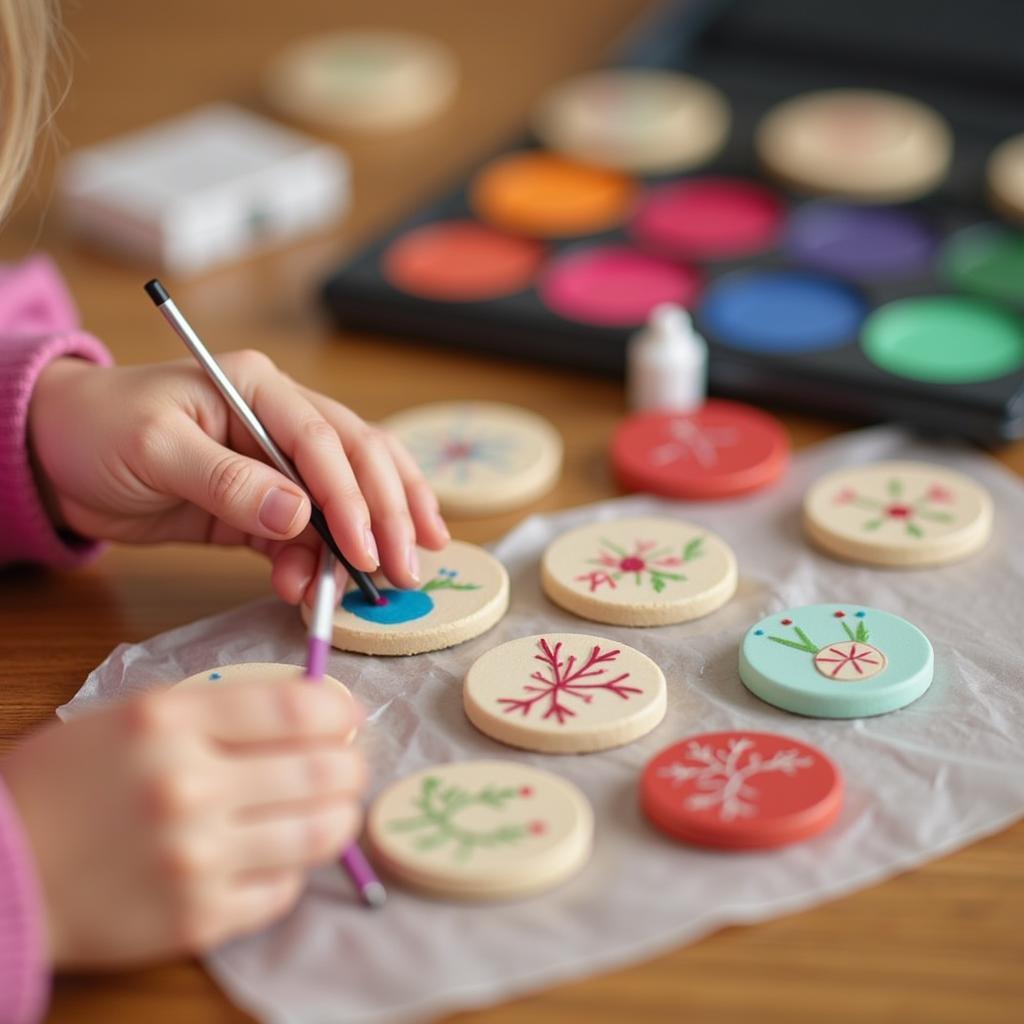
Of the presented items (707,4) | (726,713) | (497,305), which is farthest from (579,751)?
(707,4)

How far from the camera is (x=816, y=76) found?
4.96ft

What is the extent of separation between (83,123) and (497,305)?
67cm

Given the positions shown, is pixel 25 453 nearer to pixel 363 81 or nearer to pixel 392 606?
pixel 392 606

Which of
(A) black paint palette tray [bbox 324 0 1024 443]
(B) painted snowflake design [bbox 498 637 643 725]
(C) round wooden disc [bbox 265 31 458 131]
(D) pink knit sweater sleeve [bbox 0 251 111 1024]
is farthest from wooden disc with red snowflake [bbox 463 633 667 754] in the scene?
(C) round wooden disc [bbox 265 31 458 131]

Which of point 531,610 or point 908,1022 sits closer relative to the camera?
point 908,1022

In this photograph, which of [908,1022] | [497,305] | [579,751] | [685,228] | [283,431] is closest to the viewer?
[908,1022]

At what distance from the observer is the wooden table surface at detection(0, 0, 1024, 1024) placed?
0.61 meters

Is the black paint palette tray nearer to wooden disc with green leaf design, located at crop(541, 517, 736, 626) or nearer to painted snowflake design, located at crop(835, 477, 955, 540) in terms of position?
painted snowflake design, located at crop(835, 477, 955, 540)

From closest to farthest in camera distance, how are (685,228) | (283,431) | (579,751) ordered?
(579,751), (283,431), (685,228)

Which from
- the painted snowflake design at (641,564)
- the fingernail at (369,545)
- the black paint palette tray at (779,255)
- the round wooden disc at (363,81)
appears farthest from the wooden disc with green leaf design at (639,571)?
the round wooden disc at (363,81)

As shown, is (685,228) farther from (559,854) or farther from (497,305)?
(559,854)

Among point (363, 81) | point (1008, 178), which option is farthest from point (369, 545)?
point (363, 81)

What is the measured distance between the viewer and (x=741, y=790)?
2.25 feet

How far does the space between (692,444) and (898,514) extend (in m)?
0.16
